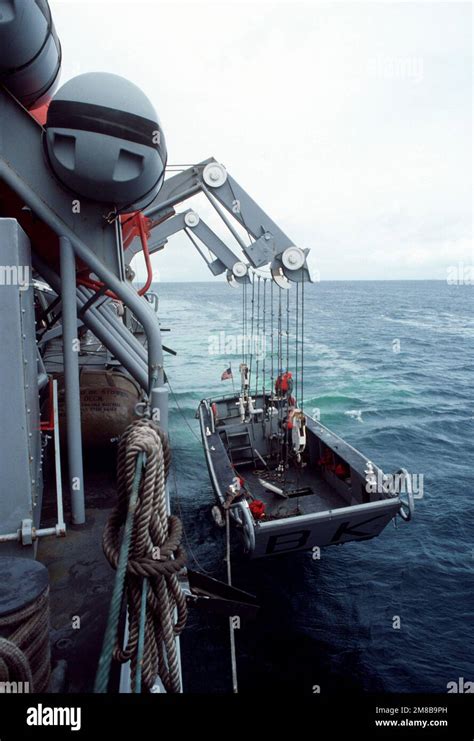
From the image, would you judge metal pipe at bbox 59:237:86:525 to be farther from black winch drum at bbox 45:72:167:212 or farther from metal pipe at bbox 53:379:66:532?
black winch drum at bbox 45:72:167:212

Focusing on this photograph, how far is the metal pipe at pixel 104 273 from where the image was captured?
567 centimetres

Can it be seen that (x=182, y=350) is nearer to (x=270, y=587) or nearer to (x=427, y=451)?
(x=427, y=451)

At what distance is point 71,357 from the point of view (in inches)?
236

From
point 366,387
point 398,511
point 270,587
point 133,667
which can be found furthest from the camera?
point 366,387

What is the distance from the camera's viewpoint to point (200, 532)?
14.3 metres

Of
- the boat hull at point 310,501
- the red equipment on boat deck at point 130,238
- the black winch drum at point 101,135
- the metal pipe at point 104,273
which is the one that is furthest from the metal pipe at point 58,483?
the boat hull at point 310,501

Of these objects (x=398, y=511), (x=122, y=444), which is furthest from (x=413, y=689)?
(x=122, y=444)

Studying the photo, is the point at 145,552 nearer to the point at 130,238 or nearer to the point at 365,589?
the point at 130,238

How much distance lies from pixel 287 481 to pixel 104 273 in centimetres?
968

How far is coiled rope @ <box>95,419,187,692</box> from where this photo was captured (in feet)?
8.54

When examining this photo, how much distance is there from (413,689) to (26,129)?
11.0 meters

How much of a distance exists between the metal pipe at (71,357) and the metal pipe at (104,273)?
0.41 feet

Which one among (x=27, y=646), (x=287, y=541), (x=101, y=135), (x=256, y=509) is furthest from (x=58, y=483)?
(x=256, y=509)
